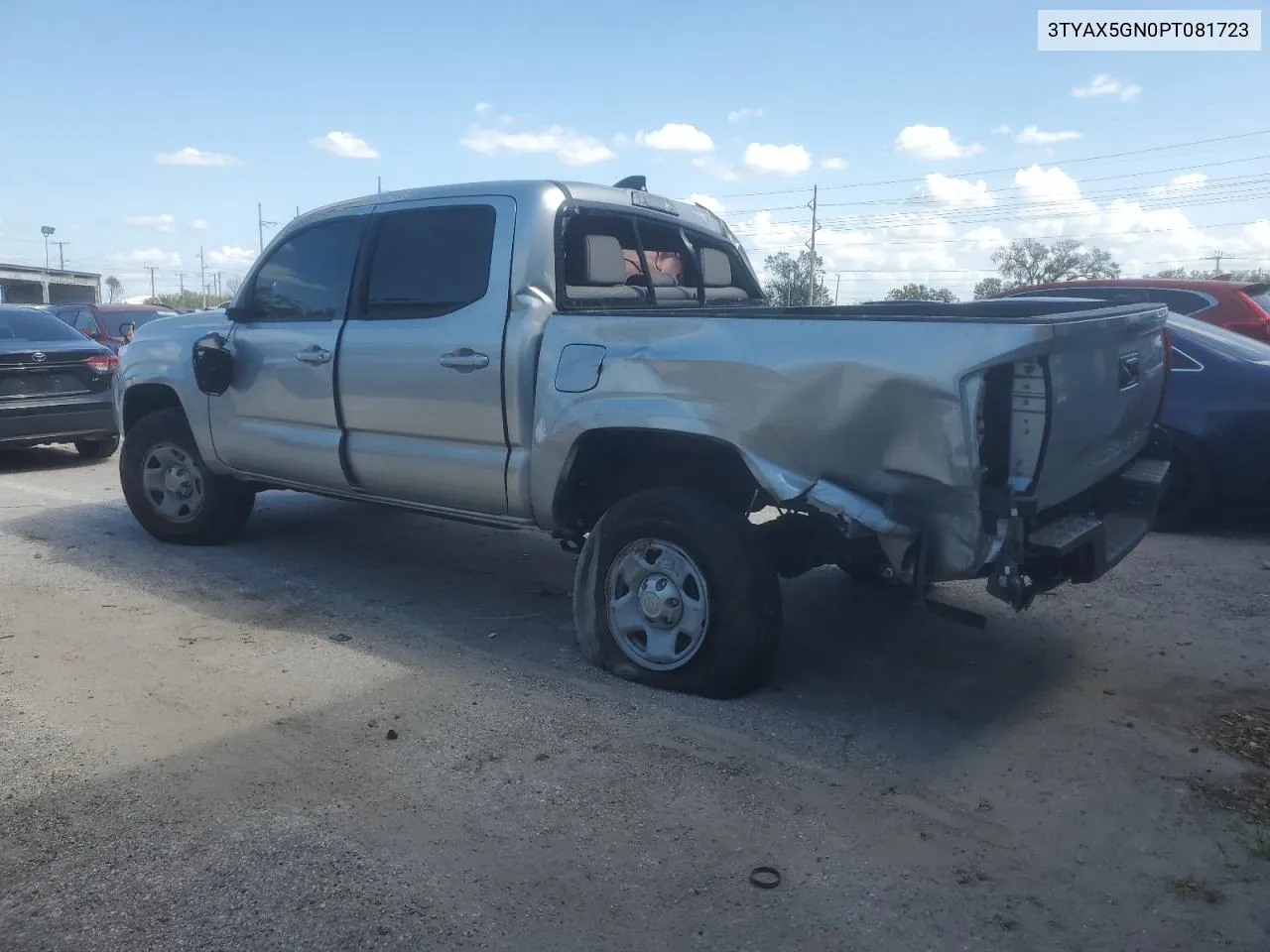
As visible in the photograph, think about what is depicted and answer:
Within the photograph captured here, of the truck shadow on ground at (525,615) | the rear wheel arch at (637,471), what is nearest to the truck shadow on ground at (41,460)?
the truck shadow on ground at (525,615)

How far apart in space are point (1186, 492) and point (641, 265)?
4004mm

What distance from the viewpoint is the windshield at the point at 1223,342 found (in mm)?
6664

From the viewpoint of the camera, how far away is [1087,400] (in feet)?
12.3

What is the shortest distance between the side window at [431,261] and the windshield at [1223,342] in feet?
15.7

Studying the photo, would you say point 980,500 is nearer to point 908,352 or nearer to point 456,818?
point 908,352

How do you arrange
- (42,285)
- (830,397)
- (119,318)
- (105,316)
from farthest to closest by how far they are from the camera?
(42,285) < (119,318) < (105,316) < (830,397)

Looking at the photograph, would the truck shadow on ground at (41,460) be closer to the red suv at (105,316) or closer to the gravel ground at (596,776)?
the gravel ground at (596,776)

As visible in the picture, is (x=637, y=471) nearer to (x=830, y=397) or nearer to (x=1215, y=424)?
(x=830, y=397)

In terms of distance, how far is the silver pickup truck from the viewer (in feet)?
11.4

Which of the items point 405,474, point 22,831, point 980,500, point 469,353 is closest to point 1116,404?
point 980,500

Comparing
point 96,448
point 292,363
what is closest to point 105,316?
point 96,448

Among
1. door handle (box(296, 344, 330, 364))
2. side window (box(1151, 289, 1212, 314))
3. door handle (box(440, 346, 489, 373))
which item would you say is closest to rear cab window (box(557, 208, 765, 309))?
door handle (box(440, 346, 489, 373))

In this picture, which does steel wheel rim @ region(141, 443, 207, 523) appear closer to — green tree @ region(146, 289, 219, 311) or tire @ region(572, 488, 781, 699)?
tire @ region(572, 488, 781, 699)

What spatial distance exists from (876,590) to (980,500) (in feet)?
7.42
